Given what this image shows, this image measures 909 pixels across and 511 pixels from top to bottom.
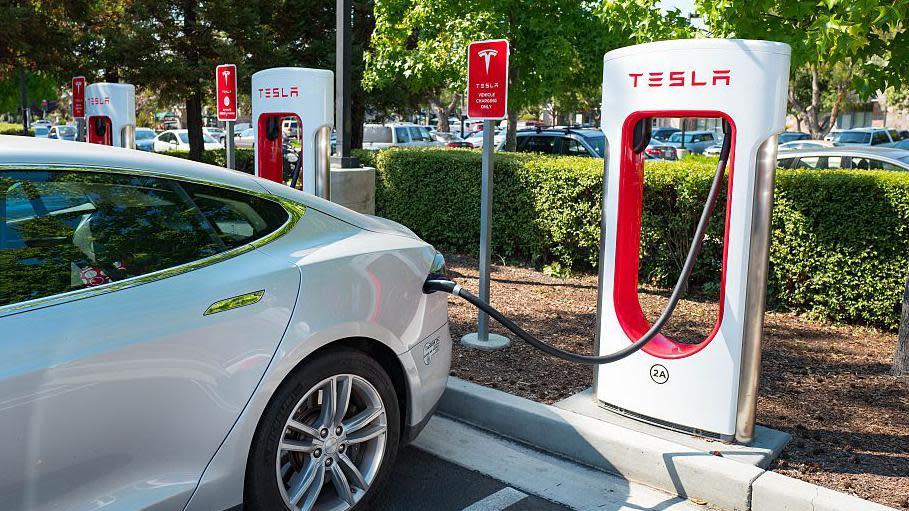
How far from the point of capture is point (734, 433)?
4.39m

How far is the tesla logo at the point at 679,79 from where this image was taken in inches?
163

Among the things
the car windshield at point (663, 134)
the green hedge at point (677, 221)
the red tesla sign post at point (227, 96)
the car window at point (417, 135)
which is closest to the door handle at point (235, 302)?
the green hedge at point (677, 221)

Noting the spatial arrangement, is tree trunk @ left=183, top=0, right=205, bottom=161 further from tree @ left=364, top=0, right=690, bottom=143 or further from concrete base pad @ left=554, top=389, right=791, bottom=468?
concrete base pad @ left=554, top=389, right=791, bottom=468

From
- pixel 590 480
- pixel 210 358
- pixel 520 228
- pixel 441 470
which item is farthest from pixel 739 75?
pixel 520 228

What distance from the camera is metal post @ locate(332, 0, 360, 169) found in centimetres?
1012

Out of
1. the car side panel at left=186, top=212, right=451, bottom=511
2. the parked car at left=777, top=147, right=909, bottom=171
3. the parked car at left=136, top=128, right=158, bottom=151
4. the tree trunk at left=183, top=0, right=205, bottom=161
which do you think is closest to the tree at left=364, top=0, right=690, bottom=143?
the parked car at left=777, top=147, right=909, bottom=171

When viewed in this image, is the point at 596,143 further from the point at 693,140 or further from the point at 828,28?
the point at 693,140

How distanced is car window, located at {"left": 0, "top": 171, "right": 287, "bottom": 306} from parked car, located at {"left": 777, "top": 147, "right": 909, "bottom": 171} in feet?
29.9

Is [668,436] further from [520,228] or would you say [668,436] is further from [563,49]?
[563,49]

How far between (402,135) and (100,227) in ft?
73.1

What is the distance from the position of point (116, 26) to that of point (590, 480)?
17.9 metres

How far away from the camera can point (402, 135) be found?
82.1ft

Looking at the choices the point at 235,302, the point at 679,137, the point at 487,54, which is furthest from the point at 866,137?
the point at 235,302

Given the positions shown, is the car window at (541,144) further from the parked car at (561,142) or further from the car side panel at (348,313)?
the car side panel at (348,313)
